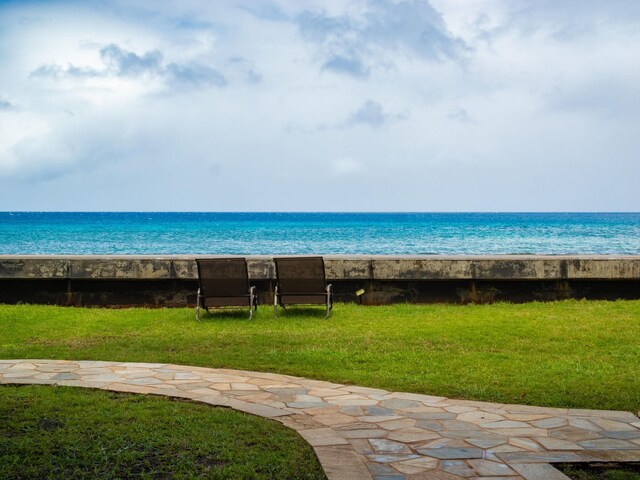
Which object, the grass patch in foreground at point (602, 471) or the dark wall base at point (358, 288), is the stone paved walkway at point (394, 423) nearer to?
the grass patch in foreground at point (602, 471)

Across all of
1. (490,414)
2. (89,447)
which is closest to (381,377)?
(490,414)

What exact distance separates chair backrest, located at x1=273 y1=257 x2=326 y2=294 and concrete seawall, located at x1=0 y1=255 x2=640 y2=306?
3.09 ft

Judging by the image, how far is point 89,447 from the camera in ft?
14.9

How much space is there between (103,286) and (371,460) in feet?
26.9

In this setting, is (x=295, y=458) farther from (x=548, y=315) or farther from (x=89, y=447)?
(x=548, y=315)

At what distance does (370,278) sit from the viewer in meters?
11.4

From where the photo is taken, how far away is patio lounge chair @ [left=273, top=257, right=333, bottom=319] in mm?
10436

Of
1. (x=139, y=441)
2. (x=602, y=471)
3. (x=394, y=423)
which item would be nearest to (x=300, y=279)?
(x=394, y=423)

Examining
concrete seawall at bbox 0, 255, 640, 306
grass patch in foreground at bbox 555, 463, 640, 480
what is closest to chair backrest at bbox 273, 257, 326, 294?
concrete seawall at bbox 0, 255, 640, 306

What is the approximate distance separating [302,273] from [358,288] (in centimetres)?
140

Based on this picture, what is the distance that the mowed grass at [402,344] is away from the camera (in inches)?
255

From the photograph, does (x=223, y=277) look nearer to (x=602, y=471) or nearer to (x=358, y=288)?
(x=358, y=288)

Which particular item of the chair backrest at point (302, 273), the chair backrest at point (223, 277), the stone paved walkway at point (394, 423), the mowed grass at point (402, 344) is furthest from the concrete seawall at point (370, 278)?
the stone paved walkway at point (394, 423)

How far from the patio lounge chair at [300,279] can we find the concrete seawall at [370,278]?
0.94 meters
